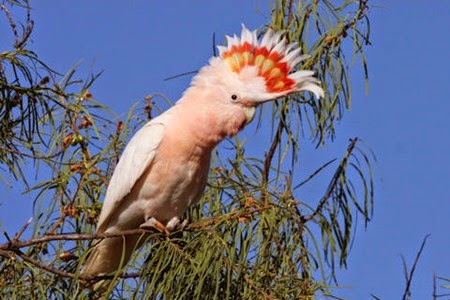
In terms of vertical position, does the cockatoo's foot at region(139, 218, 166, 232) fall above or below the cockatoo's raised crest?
below

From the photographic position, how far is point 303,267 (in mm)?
2990

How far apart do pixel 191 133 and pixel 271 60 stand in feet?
1.35

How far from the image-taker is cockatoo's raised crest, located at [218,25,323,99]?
10.8 ft

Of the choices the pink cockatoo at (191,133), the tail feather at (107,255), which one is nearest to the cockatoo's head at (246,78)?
the pink cockatoo at (191,133)

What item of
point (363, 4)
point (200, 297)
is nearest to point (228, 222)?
point (200, 297)

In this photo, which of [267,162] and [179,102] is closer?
[267,162]

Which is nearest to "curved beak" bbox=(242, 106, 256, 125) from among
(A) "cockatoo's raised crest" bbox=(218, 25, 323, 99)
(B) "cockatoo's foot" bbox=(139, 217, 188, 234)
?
(A) "cockatoo's raised crest" bbox=(218, 25, 323, 99)

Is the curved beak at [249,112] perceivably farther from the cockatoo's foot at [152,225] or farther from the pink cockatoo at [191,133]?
the cockatoo's foot at [152,225]

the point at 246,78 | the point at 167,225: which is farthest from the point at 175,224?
the point at 246,78

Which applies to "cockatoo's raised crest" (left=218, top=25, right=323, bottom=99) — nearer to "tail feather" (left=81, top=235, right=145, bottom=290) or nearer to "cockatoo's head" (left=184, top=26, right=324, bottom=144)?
"cockatoo's head" (left=184, top=26, right=324, bottom=144)

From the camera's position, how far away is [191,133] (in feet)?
11.5

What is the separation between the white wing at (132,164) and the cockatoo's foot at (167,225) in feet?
0.45

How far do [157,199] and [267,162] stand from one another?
1.74 feet

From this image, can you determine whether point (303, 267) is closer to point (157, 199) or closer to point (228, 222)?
point (228, 222)
